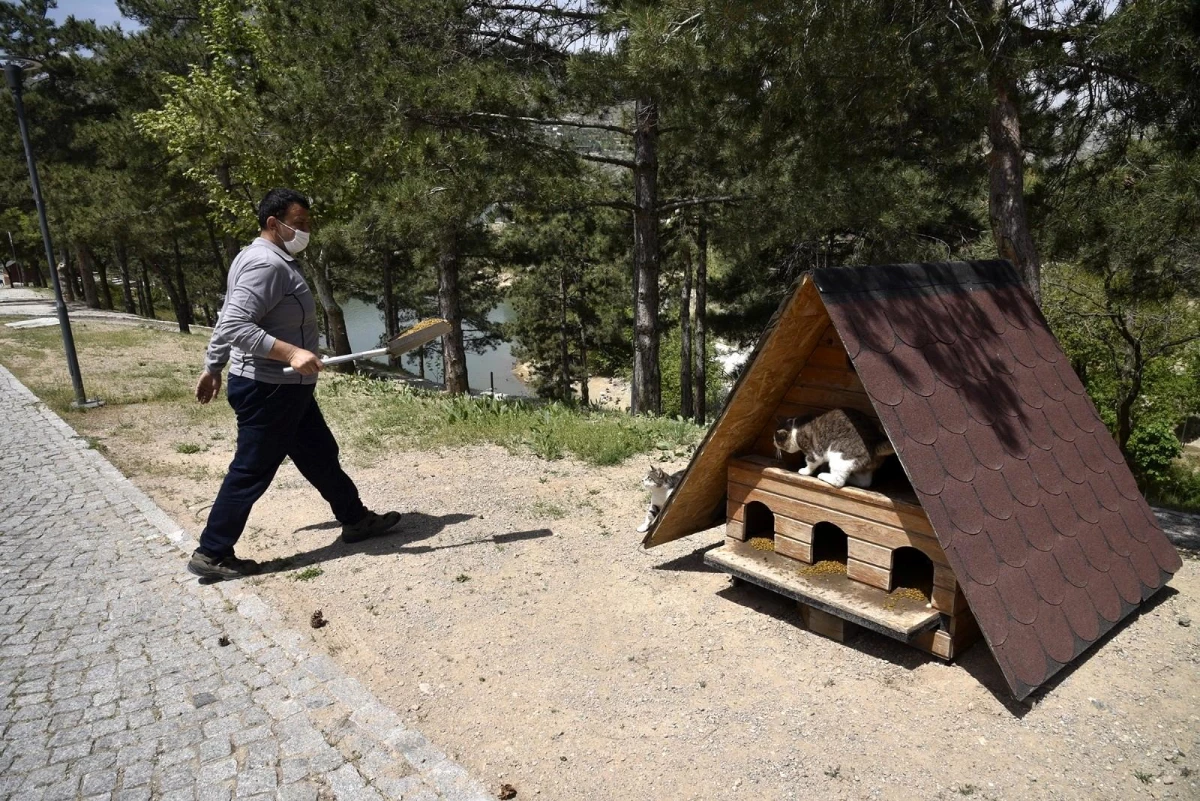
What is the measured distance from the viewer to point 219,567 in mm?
4809

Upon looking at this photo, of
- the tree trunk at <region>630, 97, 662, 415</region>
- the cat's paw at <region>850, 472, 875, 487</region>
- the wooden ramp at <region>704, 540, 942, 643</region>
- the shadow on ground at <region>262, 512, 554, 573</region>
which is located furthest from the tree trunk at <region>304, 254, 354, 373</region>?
the cat's paw at <region>850, 472, 875, 487</region>

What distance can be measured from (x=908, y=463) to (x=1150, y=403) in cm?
2239

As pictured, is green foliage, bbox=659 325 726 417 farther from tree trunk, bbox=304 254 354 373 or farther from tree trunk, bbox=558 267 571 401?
tree trunk, bbox=304 254 354 373

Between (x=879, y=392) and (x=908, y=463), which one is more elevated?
(x=879, y=392)

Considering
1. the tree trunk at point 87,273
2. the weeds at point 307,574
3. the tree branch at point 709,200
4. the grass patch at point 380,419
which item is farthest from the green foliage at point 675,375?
the weeds at point 307,574

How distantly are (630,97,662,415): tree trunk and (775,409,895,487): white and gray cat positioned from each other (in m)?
7.48

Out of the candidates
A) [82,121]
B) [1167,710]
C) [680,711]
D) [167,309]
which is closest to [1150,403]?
[1167,710]

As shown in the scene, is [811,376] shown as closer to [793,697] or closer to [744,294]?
[793,697]

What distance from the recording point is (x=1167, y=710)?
11.4 ft

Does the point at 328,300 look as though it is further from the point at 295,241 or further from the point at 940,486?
the point at 940,486

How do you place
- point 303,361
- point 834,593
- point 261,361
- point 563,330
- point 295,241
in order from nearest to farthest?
point 834,593, point 303,361, point 261,361, point 295,241, point 563,330

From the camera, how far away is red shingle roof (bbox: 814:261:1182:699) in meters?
3.38

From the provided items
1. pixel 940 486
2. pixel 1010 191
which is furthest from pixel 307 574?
pixel 1010 191

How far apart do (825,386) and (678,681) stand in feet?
5.72
